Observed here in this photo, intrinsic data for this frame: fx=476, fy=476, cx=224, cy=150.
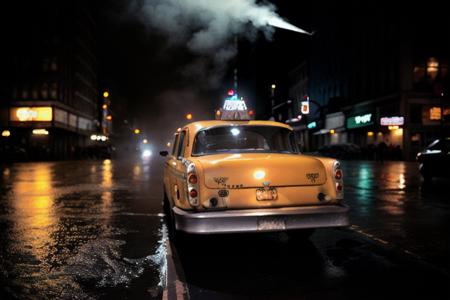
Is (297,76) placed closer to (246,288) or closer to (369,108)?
(369,108)

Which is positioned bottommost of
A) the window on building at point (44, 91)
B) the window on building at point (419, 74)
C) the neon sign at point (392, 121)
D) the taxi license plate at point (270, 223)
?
the taxi license plate at point (270, 223)

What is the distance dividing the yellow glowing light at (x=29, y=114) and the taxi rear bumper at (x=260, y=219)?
5966cm

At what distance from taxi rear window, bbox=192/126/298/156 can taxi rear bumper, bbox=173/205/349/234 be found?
1.30 meters

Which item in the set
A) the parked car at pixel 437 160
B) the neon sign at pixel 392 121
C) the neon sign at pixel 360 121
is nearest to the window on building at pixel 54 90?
the neon sign at pixel 360 121

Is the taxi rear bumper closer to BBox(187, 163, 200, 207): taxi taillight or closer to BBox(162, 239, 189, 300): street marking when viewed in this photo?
BBox(187, 163, 200, 207): taxi taillight

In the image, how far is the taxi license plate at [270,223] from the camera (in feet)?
18.4

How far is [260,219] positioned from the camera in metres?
5.60

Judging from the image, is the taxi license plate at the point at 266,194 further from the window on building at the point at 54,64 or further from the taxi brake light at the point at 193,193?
the window on building at the point at 54,64

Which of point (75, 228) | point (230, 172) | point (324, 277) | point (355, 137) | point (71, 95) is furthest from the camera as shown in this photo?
point (71, 95)

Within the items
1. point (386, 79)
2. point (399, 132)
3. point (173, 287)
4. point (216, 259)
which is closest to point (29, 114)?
point (386, 79)

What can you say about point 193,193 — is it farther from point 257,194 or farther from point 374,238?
point 374,238

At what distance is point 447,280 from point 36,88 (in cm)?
6390

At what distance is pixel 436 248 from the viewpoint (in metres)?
6.59

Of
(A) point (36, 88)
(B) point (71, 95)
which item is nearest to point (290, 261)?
(A) point (36, 88)
